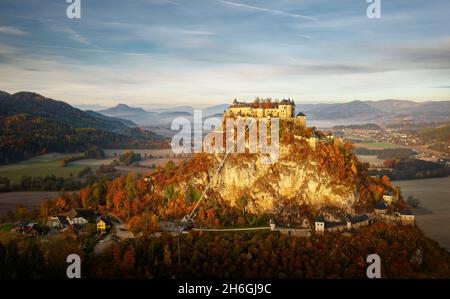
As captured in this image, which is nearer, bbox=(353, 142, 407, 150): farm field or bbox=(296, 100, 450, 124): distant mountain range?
bbox=(353, 142, 407, 150): farm field

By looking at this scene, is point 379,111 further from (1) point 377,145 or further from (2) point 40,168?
(2) point 40,168

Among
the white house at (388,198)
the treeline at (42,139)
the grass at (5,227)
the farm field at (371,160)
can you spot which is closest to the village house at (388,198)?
the white house at (388,198)

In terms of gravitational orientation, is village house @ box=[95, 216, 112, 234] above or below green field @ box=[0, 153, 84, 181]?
below

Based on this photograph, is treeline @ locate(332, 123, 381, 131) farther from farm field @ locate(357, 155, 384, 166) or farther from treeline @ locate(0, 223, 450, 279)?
treeline @ locate(0, 223, 450, 279)

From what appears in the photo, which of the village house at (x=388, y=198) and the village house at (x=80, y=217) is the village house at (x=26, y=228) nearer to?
the village house at (x=80, y=217)

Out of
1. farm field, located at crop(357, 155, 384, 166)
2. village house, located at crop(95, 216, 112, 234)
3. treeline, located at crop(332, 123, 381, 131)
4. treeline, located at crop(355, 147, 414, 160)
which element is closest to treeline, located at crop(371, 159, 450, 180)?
farm field, located at crop(357, 155, 384, 166)

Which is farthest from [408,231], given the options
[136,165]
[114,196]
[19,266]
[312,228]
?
[136,165]
